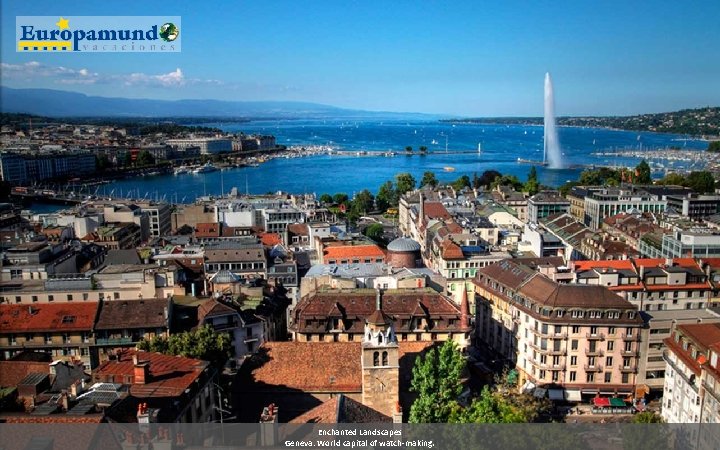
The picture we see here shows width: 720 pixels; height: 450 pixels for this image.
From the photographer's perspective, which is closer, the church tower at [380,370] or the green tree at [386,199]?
the church tower at [380,370]

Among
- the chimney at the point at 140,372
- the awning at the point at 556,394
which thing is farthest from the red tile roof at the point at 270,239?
the chimney at the point at 140,372

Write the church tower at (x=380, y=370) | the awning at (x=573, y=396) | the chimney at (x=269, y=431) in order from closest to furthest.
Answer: the chimney at (x=269, y=431), the church tower at (x=380, y=370), the awning at (x=573, y=396)

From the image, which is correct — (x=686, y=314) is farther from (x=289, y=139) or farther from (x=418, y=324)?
(x=289, y=139)

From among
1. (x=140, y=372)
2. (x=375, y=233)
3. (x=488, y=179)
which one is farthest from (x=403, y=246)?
(x=488, y=179)

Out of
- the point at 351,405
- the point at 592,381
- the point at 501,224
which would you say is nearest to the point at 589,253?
the point at 501,224

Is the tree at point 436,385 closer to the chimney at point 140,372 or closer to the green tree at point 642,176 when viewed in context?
the chimney at point 140,372

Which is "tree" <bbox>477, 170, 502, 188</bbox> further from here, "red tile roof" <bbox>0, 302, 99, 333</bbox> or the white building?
"red tile roof" <bbox>0, 302, 99, 333</bbox>

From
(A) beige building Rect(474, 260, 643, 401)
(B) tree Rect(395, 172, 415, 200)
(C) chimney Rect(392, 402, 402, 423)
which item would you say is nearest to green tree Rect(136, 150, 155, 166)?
(B) tree Rect(395, 172, 415, 200)
